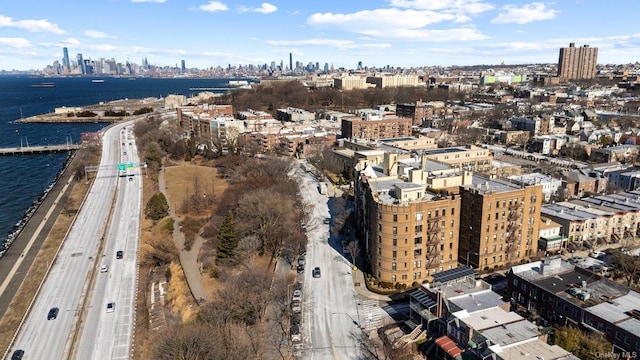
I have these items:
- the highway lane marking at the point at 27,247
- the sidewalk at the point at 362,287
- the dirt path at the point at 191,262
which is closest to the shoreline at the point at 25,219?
the highway lane marking at the point at 27,247

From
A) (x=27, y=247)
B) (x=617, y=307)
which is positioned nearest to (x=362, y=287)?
(x=617, y=307)

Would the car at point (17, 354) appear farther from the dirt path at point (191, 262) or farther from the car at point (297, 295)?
the car at point (297, 295)

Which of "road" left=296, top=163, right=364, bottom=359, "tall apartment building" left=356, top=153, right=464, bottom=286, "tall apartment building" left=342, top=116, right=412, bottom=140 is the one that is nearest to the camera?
"road" left=296, top=163, right=364, bottom=359

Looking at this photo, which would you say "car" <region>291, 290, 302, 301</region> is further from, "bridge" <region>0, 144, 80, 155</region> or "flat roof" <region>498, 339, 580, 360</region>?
"bridge" <region>0, 144, 80, 155</region>

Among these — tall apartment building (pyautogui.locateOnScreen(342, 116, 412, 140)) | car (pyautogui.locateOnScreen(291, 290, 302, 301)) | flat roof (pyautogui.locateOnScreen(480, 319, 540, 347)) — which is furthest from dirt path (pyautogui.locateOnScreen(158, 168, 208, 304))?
tall apartment building (pyautogui.locateOnScreen(342, 116, 412, 140))

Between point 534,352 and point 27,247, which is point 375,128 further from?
point 534,352

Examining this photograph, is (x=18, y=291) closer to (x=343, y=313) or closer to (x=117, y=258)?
(x=117, y=258)
